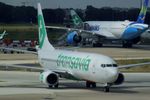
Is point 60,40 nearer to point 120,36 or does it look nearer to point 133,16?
point 120,36

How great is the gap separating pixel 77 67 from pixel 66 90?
204 centimetres

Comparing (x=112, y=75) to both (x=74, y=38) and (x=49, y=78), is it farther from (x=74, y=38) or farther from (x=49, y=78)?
(x=74, y=38)

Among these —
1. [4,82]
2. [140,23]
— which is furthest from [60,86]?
[140,23]

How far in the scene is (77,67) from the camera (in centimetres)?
4753

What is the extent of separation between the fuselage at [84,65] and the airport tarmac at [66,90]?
1167mm

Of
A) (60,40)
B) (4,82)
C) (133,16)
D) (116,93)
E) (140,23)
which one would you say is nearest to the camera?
(116,93)

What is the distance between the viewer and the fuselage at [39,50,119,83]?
1753 inches

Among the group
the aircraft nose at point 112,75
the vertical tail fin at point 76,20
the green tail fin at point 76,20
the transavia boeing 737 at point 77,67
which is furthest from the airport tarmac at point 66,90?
the green tail fin at point 76,20

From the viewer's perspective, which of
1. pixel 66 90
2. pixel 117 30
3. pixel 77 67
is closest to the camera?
pixel 66 90

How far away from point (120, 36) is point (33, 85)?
69.2 metres

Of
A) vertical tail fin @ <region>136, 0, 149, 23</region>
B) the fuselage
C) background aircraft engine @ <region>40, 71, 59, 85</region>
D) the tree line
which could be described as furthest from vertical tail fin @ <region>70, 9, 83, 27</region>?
background aircraft engine @ <region>40, 71, 59, 85</region>

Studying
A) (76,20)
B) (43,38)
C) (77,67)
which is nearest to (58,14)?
(76,20)

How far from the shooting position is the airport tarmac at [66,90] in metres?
41.3

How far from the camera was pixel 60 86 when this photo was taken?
50312 millimetres
